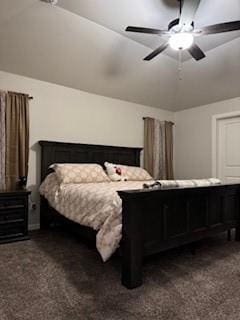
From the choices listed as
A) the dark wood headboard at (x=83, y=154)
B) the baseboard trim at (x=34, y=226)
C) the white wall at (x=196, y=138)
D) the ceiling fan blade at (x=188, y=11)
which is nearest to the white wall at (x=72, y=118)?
the baseboard trim at (x=34, y=226)

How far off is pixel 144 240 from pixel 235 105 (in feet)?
12.4

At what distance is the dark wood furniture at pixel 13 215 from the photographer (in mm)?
3047

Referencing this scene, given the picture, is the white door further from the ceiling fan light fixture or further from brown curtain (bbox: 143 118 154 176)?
the ceiling fan light fixture

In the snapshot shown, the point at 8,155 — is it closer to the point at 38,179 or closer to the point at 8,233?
the point at 38,179

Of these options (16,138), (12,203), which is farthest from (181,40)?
(12,203)

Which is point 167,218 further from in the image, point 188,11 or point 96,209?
point 188,11

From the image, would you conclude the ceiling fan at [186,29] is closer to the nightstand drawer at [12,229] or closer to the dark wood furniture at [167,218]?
the dark wood furniture at [167,218]

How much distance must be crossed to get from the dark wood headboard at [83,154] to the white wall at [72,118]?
15cm

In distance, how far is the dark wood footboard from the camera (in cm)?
194

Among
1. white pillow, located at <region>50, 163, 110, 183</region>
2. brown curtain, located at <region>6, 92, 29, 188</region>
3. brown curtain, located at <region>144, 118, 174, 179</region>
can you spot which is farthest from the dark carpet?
brown curtain, located at <region>144, 118, 174, 179</region>

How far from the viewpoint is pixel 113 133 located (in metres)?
4.77

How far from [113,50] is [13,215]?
9.10ft

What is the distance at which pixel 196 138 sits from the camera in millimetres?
5336

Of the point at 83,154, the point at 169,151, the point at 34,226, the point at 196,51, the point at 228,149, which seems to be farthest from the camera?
the point at 169,151
